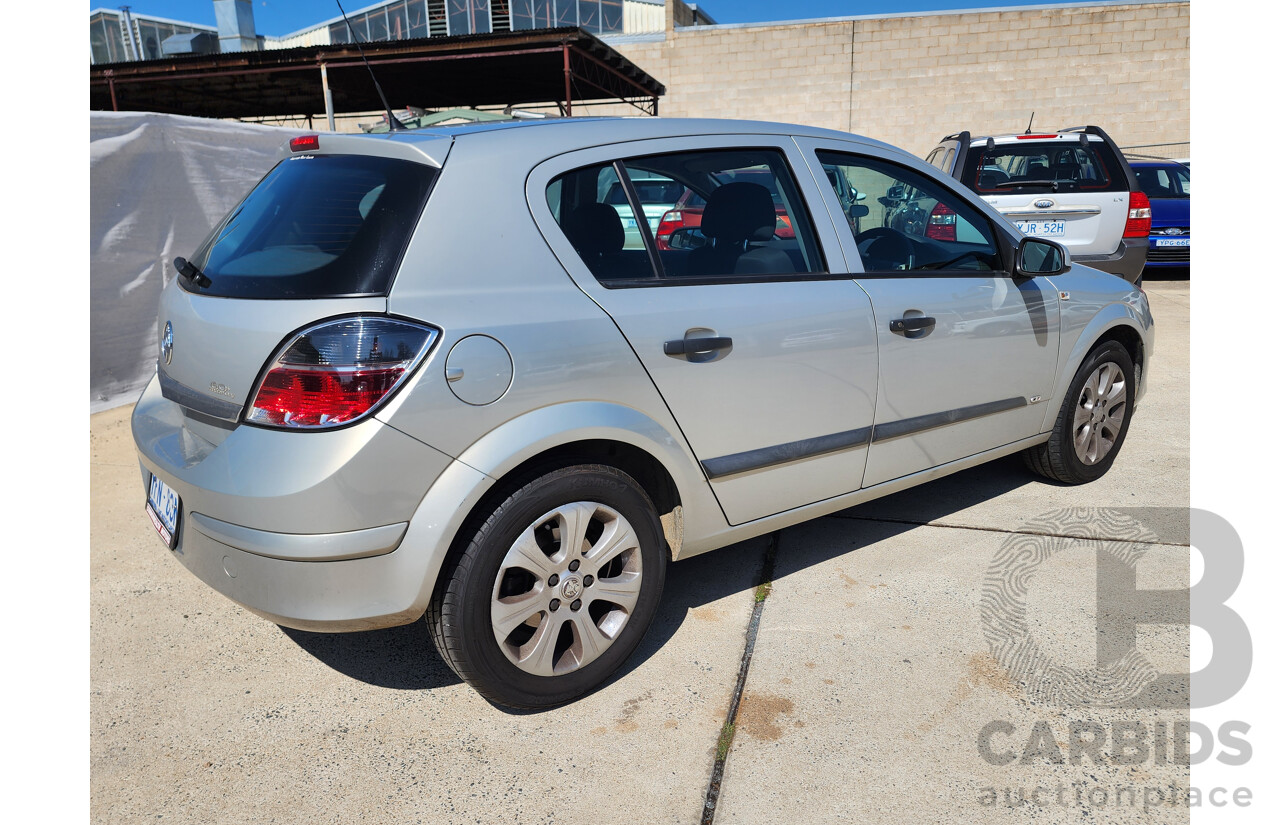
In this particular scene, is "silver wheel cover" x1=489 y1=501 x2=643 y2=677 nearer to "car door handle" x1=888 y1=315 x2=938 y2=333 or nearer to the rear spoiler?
"car door handle" x1=888 y1=315 x2=938 y2=333

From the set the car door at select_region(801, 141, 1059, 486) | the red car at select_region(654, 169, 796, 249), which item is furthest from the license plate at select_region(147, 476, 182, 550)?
the car door at select_region(801, 141, 1059, 486)

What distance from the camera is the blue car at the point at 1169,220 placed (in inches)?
448

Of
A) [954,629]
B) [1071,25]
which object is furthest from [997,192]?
[1071,25]

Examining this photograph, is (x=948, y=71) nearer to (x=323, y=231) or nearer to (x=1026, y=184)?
(x=1026, y=184)

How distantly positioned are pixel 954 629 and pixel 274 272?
2.39 metres

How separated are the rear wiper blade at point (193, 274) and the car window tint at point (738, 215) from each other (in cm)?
136

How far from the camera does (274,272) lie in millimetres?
2262

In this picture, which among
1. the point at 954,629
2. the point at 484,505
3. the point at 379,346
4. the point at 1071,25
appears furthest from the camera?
the point at 1071,25

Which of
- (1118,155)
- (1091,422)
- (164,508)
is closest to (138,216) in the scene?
(164,508)

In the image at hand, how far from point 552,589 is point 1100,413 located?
301 cm

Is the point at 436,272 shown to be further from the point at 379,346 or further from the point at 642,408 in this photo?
the point at 642,408

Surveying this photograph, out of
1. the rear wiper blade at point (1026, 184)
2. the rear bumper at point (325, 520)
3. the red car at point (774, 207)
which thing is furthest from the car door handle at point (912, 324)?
the rear wiper blade at point (1026, 184)

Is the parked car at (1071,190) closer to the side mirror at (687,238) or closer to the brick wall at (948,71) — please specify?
the side mirror at (687,238)

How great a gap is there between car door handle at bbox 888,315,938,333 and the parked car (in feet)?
14.9
